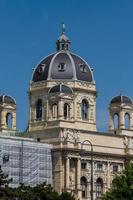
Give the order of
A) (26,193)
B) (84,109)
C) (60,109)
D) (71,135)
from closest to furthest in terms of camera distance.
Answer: (26,193)
(71,135)
(60,109)
(84,109)

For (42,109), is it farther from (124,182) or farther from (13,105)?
(124,182)

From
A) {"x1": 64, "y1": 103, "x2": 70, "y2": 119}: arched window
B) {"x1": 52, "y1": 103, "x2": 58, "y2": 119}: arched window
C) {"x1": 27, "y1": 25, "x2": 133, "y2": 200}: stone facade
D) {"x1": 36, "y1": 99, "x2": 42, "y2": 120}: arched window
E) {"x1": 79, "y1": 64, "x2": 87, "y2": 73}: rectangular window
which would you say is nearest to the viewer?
{"x1": 27, "y1": 25, "x2": 133, "y2": 200}: stone facade

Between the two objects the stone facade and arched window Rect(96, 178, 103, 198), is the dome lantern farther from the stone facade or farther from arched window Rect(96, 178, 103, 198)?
arched window Rect(96, 178, 103, 198)

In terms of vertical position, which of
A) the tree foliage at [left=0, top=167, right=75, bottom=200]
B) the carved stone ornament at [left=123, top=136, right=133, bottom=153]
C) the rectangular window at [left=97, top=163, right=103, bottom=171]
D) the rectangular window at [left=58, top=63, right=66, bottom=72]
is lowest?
the tree foliage at [left=0, top=167, right=75, bottom=200]

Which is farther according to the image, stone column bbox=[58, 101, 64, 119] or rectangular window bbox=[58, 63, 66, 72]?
rectangular window bbox=[58, 63, 66, 72]

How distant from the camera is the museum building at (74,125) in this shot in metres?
155

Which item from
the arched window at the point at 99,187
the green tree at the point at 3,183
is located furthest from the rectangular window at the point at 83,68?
the green tree at the point at 3,183

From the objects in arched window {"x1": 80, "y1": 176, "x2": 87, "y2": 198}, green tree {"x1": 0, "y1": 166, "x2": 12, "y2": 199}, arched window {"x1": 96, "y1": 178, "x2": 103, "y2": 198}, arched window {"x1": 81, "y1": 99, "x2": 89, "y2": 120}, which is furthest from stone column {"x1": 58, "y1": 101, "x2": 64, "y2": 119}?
green tree {"x1": 0, "y1": 166, "x2": 12, "y2": 199}

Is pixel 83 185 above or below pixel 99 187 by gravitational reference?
above

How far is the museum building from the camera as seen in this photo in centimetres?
15538

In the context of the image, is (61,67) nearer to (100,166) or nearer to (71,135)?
(71,135)

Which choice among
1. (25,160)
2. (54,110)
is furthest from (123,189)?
(54,110)

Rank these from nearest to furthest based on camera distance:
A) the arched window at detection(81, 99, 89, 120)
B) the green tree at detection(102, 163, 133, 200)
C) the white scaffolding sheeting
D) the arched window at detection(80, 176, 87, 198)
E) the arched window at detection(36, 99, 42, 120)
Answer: the green tree at detection(102, 163, 133, 200)
the white scaffolding sheeting
the arched window at detection(80, 176, 87, 198)
the arched window at detection(36, 99, 42, 120)
the arched window at detection(81, 99, 89, 120)

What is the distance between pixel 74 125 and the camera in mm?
159125
